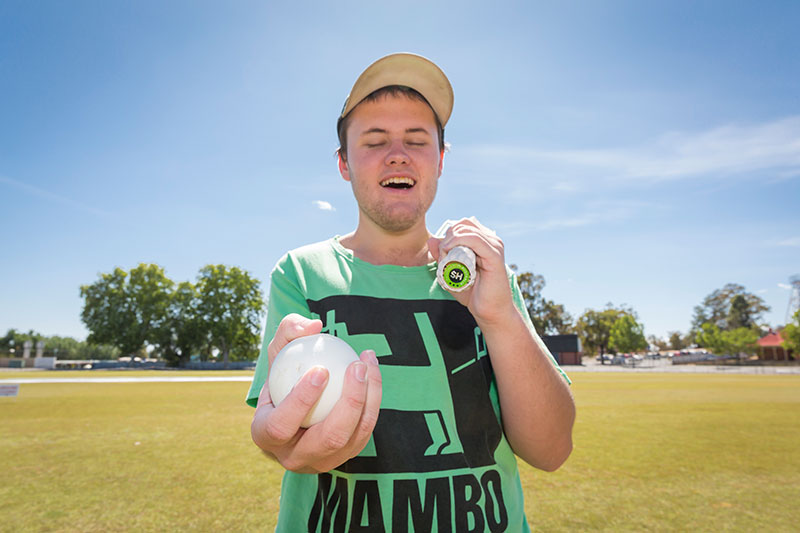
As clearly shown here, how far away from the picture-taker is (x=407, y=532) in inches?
66.2

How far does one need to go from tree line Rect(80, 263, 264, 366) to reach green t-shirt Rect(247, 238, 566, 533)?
63.3 m

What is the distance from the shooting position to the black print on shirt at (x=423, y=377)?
180 cm

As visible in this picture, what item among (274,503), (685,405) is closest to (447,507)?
(274,503)

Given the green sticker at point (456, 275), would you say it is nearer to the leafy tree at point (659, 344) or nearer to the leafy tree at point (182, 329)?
the leafy tree at point (182, 329)

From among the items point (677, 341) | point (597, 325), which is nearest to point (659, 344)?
point (677, 341)

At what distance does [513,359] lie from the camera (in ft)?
5.86

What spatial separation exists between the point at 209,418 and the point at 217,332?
173 feet

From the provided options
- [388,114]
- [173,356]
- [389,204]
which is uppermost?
[388,114]

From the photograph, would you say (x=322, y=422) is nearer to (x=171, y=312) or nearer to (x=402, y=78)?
(x=402, y=78)

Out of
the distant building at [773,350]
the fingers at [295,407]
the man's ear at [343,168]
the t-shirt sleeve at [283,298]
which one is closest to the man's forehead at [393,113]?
the man's ear at [343,168]

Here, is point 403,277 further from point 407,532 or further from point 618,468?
point 618,468

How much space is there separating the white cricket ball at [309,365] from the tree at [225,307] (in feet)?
209

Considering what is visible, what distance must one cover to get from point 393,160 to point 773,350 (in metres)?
99.9

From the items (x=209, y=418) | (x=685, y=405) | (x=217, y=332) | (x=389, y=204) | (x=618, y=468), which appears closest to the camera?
(x=389, y=204)
